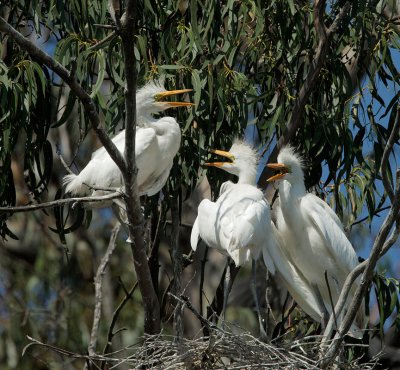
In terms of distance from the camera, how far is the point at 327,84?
4.72 m

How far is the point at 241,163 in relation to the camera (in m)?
4.29

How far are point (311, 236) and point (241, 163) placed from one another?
434 mm

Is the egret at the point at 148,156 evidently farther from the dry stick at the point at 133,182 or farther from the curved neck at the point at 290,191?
the dry stick at the point at 133,182

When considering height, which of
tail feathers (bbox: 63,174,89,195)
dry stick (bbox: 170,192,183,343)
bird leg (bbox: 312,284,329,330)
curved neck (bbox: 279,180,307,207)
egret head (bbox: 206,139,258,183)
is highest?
egret head (bbox: 206,139,258,183)

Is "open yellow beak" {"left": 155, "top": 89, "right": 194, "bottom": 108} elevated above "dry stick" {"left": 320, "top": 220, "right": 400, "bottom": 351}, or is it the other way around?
"open yellow beak" {"left": 155, "top": 89, "right": 194, "bottom": 108}

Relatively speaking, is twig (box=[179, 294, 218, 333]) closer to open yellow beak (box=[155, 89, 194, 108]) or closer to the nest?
the nest

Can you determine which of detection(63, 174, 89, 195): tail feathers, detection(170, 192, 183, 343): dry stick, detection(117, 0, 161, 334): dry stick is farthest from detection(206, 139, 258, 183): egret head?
detection(117, 0, 161, 334): dry stick

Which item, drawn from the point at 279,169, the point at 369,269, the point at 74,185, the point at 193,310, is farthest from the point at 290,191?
the point at 193,310

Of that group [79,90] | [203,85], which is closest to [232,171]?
[203,85]

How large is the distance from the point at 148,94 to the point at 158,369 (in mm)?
1309

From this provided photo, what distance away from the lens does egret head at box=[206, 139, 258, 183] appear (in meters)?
4.26

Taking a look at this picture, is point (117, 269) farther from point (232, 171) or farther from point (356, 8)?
point (356, 8)

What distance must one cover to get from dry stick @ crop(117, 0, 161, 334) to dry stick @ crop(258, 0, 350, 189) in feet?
3.52

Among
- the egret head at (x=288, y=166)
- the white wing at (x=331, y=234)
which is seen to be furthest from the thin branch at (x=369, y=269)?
the egret head at (x=288, y=166)
